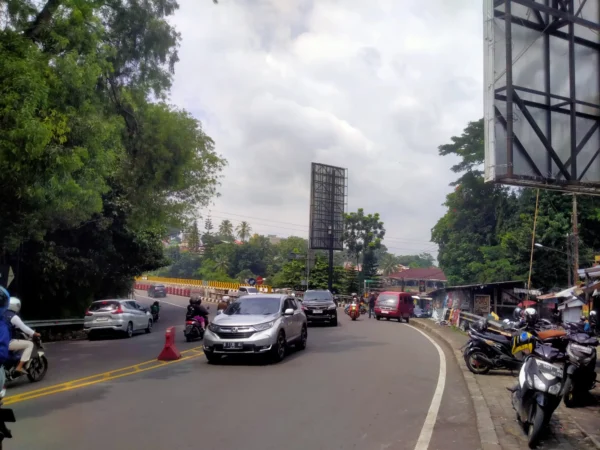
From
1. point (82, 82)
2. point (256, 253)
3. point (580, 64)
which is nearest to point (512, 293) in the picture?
point (580, 64)

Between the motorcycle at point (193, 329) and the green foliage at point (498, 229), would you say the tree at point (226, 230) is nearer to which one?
the green foliage at point (498, 229)

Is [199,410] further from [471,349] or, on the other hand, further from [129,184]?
[129,184]

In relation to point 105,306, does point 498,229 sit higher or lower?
higher

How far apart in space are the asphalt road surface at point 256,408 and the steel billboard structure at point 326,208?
40.0 m

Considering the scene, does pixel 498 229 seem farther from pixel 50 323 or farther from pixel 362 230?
pixel 50 323

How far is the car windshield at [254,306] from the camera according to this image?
1368cm

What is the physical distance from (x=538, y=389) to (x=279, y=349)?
24.7ft

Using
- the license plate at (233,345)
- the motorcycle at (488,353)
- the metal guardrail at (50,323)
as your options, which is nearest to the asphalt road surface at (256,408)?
the license plate at (233,345)

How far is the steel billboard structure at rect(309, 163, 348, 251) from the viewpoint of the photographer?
53481 mm

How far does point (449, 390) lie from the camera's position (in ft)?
32.8

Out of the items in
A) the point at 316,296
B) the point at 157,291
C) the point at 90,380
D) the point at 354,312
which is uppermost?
the point at 316,296

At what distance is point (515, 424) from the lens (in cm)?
723

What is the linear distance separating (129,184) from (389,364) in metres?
12.5

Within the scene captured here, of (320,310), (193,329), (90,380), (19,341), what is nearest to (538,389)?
(90,380)
